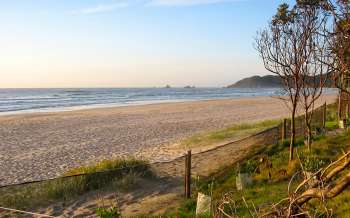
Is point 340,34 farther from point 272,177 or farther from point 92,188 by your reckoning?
point 92,188

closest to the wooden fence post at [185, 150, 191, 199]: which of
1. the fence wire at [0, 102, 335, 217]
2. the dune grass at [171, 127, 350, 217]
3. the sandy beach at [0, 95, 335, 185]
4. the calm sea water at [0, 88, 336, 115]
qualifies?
the dune grass at [171, 127, 350, 217]

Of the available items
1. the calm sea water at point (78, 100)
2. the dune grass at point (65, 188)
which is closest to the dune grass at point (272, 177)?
the dune grass at point (65, 188)

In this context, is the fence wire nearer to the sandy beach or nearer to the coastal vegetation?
the coastal vegetation

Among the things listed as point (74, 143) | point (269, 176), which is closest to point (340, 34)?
point (269, 176)

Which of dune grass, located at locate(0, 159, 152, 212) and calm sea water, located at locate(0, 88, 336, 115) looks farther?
calm sea water, located at locate(0, 88, 336, 115)

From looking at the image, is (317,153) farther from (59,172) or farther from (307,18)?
(59,172)

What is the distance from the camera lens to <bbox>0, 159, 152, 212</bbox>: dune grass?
1026 centimetres

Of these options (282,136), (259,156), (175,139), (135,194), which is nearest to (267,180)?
(259,156)

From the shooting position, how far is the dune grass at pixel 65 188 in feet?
33.7

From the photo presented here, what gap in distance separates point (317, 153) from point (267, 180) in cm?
254

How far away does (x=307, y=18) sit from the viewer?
13.0m

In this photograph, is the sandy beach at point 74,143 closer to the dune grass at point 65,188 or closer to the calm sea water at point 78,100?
the dune grass at point 65,188

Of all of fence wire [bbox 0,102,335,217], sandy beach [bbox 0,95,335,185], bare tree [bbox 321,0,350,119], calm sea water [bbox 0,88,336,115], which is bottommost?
calm sea water [bbox 0,88,336,115]

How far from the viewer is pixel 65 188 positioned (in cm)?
1109
